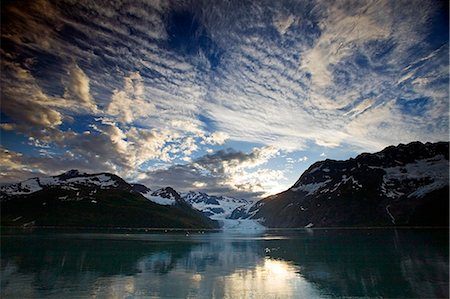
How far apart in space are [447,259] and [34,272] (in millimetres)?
65009

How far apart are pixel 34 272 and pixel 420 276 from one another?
5086cm

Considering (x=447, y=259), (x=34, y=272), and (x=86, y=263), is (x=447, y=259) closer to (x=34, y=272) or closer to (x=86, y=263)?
(x=86, y=263)

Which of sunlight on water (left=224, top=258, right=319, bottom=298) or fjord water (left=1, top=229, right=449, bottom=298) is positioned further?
fjord water (left=1, top=229, right=449, bottom=298)

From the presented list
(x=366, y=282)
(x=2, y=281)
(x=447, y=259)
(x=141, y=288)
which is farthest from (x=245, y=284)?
(x=447, y=259)

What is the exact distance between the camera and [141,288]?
3634 cm

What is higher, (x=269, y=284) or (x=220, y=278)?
(x=220, y=278)

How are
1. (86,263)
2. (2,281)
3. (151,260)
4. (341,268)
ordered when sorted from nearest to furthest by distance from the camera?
(2,281) < (341,268) < (86,263) < (151,260)

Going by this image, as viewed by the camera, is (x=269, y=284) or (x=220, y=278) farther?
(x=220, y=278)

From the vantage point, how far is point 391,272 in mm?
48219

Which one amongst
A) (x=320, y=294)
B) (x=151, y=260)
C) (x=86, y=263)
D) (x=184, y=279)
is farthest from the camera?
(x=151, y=260)

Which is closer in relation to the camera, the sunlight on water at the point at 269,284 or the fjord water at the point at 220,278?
the sunlight on water at the point at 269,284

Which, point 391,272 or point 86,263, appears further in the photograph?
point 86,263

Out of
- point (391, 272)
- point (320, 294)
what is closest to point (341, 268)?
point (391, 272)

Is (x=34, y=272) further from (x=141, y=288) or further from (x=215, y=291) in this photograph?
(x=215, y=291)
